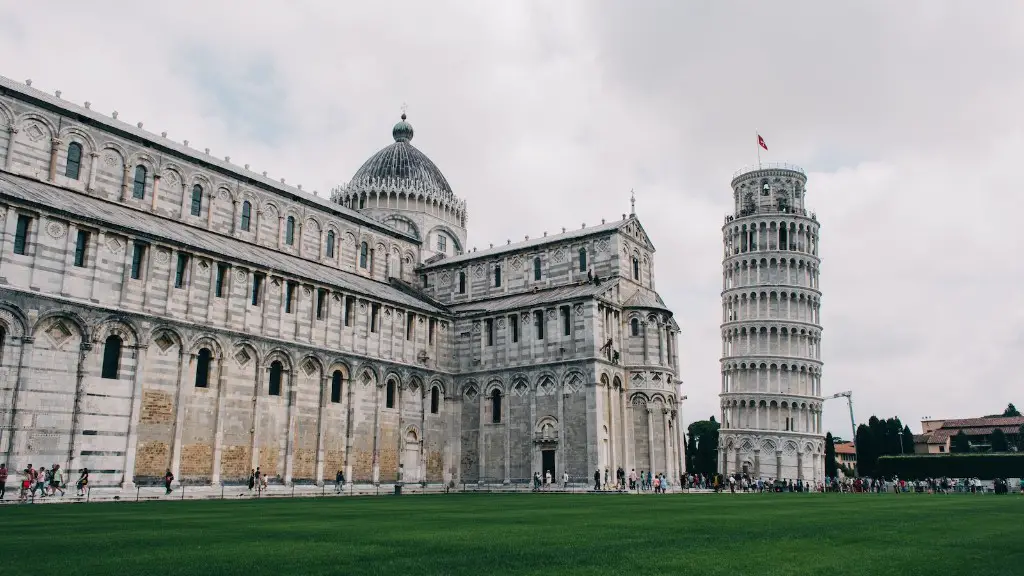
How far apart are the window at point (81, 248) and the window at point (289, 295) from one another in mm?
10157

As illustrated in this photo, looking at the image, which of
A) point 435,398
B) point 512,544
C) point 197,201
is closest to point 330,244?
point 197,201

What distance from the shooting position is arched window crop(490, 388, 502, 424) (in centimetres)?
4834

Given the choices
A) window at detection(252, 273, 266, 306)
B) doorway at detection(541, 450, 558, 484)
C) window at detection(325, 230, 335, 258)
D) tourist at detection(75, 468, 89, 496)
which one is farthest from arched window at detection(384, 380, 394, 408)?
tourist at detection(75, 468, 89, 496)

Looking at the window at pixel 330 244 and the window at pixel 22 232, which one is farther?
the window at pixel 330 244

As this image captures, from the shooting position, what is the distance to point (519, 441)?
154 ft

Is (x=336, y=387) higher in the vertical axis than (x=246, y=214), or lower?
lower

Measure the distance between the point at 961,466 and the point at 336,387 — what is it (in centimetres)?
5651

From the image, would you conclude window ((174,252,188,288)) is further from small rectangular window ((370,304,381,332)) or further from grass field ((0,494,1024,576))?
grass field ((0,494,1024,576))

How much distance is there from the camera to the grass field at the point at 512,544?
390 inches

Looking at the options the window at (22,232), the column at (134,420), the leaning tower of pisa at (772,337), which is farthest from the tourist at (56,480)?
the leaning tower of pisa at (772,337)

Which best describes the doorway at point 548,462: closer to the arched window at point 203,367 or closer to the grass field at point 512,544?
the arched window at point 203,367

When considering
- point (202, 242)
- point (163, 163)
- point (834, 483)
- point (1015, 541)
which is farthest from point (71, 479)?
point (834, 483)

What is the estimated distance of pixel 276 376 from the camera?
39562mm

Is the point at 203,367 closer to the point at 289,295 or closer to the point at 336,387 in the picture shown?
the point at 289,295
